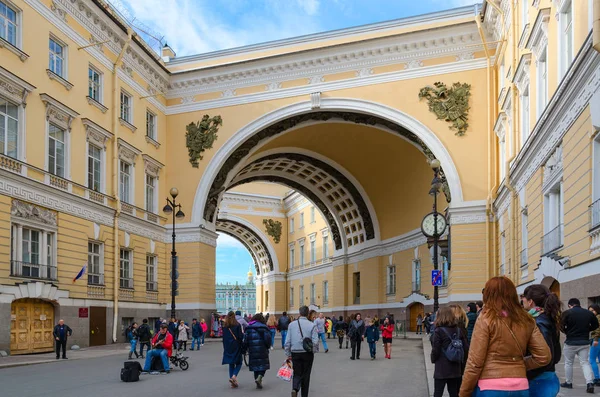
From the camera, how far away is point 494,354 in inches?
185

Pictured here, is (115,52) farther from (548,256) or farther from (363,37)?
(548,256)

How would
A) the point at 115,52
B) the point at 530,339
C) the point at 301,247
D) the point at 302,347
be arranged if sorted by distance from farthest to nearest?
1. the point at 301,247
2. the point at 115,52
3. the point at 302,347
4. the point at 530,339

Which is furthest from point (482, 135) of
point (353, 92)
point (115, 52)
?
point (115, 52)

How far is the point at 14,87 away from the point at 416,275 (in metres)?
24.2

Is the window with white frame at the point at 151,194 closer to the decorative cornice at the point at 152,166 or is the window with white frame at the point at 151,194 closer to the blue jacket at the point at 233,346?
the decorative cornice at the point at 152,166

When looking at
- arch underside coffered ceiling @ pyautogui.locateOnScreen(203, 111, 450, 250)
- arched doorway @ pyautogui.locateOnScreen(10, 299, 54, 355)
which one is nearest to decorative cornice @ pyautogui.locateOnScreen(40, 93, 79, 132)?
arched doorway @ pyautogui.locateOnScreen(10, 299, 54, 355)

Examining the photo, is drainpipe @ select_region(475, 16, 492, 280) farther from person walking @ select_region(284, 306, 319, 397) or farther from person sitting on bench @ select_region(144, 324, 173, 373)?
person walking @ select_region(284, 306, 319, 397)

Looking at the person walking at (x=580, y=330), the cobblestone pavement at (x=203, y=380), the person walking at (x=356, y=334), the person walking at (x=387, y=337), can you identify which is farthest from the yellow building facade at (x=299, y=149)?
the person walking at (x=356, y=334)

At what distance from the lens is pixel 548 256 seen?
55.5ft

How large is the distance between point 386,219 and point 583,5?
29337mm

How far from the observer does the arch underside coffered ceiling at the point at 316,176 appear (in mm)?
33844

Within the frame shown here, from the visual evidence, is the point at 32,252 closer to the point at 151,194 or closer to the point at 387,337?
the point at 151,194

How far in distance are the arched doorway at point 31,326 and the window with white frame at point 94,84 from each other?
8.87 meters

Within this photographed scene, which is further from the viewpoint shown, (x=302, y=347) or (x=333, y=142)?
(x=333, y=142)
